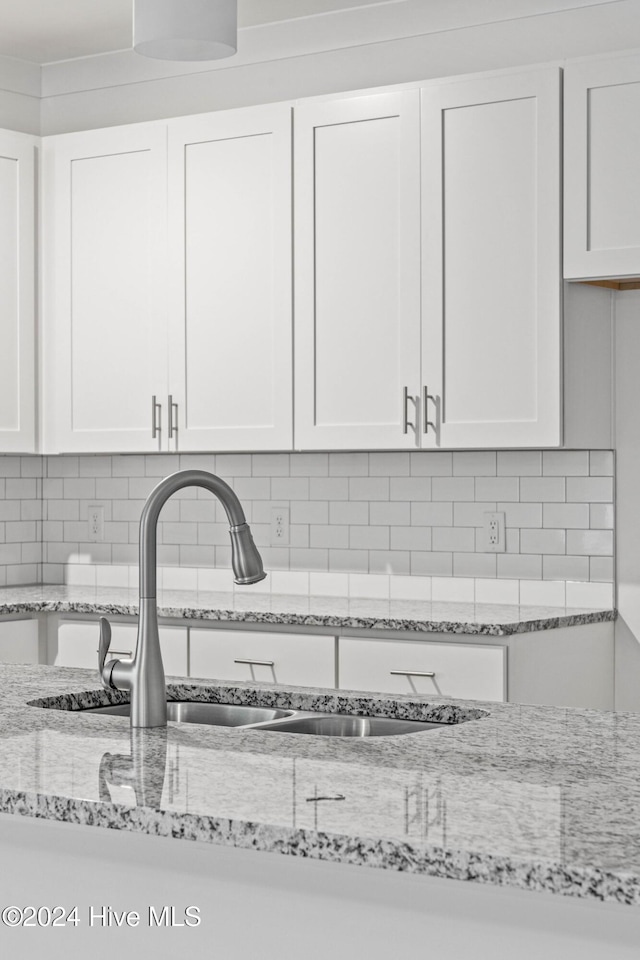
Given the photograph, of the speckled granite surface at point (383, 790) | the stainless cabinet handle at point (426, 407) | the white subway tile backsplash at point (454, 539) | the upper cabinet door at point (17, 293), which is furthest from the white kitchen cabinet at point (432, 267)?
the speckled granite surface at point (383, 790)

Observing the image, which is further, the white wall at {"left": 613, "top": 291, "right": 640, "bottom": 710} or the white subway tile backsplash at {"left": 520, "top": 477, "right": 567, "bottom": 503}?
the white subway tile backsplash at {"left": 520, "top": 477, "right": 567, "bottom": 503}

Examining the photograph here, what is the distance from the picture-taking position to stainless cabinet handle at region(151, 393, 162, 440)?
433cm

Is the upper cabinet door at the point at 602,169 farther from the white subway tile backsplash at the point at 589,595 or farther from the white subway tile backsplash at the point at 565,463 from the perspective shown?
the white subway tile backsplash at the point at 589,595

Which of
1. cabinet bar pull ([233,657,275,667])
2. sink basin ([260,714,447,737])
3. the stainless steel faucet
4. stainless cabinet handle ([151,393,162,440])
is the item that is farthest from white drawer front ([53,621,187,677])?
the stainless steel faucet

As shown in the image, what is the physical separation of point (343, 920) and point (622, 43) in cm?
325

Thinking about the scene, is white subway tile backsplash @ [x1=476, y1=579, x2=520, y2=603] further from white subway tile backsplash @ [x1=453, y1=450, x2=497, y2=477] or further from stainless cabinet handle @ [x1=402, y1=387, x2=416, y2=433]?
stainless cabinet handle @ [x1=402, y1=387, x2=416, y2=433]

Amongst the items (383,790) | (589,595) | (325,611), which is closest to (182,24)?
(325,611)

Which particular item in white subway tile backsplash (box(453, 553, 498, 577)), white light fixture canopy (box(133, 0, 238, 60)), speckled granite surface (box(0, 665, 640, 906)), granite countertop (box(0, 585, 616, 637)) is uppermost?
white light fixture canopy (box(133, 0, 238, 60))

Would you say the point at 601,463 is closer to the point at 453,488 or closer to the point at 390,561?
the point at 453,488

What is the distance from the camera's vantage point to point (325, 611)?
3.78 meters

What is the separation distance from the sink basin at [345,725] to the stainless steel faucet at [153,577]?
0.80ft

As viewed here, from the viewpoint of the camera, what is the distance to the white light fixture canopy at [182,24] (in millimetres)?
3045

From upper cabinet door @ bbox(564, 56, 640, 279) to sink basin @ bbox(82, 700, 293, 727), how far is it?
196cm

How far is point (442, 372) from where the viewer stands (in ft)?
12.6
